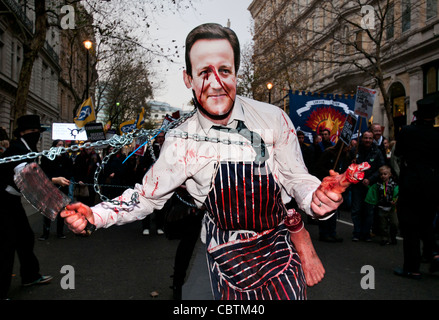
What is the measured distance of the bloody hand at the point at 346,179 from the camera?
1.63 metres

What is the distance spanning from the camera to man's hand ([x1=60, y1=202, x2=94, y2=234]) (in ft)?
6.70

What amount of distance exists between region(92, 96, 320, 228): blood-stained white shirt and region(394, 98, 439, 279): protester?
12.1 ft

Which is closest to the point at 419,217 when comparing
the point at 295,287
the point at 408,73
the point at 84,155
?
the point at 295,287

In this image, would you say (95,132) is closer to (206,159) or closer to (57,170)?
(57,170)

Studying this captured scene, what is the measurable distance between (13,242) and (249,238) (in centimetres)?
364

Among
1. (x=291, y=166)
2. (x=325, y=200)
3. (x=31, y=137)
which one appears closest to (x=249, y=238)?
(x=291, y=166)

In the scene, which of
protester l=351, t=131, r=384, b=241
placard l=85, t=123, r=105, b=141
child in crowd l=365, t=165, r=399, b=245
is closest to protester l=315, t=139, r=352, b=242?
protester l=351, t=131, r=384, b=241

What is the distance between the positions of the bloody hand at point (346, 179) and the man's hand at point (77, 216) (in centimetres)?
118

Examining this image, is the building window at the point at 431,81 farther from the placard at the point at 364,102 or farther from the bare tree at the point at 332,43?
the placard at the point at 364,102

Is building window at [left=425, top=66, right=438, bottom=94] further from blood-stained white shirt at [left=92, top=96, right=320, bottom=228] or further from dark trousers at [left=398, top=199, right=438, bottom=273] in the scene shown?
blood-stained white shirt at [left=92, top=96, right=320, bottom=228]

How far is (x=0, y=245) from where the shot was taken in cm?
462

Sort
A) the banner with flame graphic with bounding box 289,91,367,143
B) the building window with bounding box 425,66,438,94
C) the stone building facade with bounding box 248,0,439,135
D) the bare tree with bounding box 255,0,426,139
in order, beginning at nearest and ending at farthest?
the banner with flame graphic with bounding box 289,91,367,143, the stone building facade with bounding box 248,0,439,135, the bare tree with bounding box 255,0,426,139, the building window with bounding box 425,66,438,94

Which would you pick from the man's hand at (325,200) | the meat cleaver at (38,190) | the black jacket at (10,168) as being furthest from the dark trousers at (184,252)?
the man's hand at (325,200)

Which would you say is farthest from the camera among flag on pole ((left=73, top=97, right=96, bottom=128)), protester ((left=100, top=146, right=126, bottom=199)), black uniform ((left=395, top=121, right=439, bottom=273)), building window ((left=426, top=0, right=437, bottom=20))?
building window ((left=426, top=0, right=437, bottom=20))
